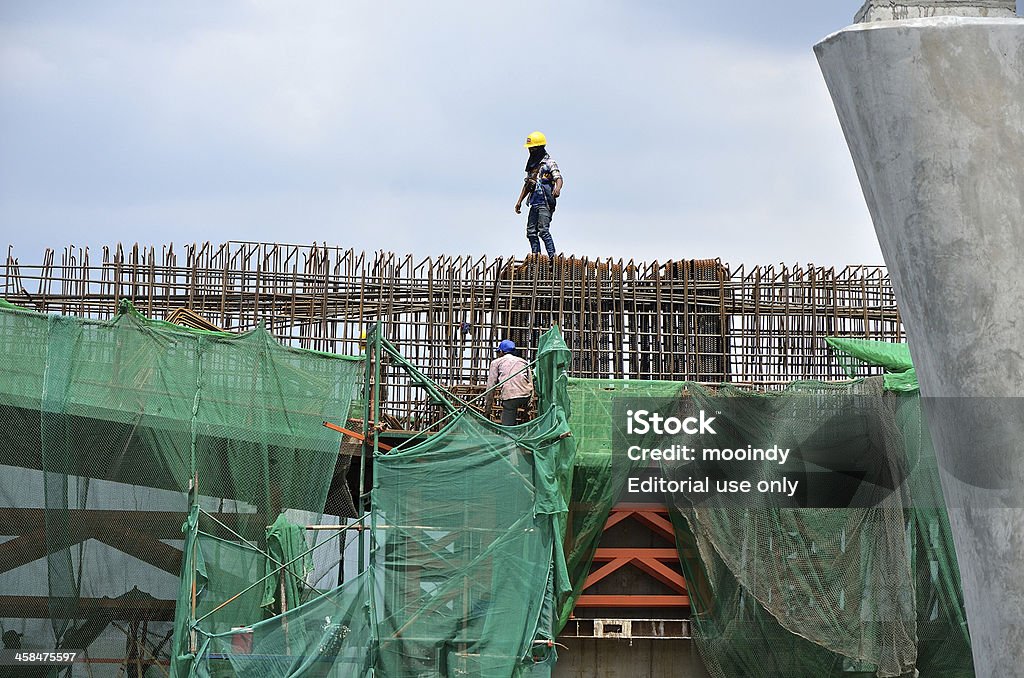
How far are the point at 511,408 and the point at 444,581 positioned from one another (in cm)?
268

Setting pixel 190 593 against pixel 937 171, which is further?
pixel 190 593

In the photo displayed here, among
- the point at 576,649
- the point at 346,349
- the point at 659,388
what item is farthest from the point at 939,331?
the point at 346,349

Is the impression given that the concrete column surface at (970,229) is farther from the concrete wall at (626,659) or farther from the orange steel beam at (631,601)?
the concrete wall at (626,659)

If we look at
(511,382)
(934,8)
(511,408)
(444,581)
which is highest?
(934,8)

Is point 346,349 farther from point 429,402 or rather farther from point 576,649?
point 576,649

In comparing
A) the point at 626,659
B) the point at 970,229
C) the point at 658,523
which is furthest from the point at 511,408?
the point at 970,229

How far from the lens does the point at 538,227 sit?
19.1 m

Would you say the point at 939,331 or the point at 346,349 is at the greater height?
the point at 346,349

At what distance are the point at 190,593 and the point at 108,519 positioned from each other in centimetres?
129

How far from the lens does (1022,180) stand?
8.59 meters

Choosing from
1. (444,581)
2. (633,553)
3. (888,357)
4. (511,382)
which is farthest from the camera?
(888,357)

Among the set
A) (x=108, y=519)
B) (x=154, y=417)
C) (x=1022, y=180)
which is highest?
(x=1022, y=180)

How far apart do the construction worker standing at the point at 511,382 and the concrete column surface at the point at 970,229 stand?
6.78 metres

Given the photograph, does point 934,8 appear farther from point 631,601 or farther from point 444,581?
point 631,601
